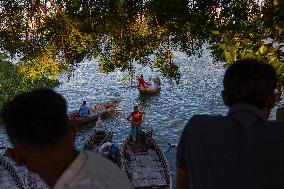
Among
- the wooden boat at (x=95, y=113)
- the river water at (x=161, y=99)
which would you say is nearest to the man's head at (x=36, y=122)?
the river water at (x=161, y=99)

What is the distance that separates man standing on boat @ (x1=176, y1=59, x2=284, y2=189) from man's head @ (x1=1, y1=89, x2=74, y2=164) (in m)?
0.74

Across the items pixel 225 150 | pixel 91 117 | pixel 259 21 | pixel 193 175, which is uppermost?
pixel 259 21

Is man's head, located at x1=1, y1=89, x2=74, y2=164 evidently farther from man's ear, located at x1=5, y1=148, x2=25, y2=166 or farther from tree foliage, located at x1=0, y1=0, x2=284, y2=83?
tree foliage, located at x1=0, y1=0, x2=284, y2=83

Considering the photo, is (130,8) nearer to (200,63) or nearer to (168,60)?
(168,60)

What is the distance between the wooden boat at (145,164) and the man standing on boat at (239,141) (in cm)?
1268

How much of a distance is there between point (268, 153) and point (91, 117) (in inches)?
1055

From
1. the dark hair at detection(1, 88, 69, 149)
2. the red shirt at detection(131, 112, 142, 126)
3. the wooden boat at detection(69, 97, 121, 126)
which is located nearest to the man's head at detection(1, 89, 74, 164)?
the dark hair at detection(1, 88, 69, 149)

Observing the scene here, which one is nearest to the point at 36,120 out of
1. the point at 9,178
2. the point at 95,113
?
the point at 9,178

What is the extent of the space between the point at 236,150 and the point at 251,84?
16.9 inches

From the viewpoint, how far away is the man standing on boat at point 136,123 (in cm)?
1822

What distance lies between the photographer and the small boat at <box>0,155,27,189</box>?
15.3m

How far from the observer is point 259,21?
4508mm

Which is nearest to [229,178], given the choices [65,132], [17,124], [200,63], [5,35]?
[65,132]

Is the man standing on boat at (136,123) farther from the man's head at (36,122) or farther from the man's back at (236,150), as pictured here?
the man's head at (36,122)
